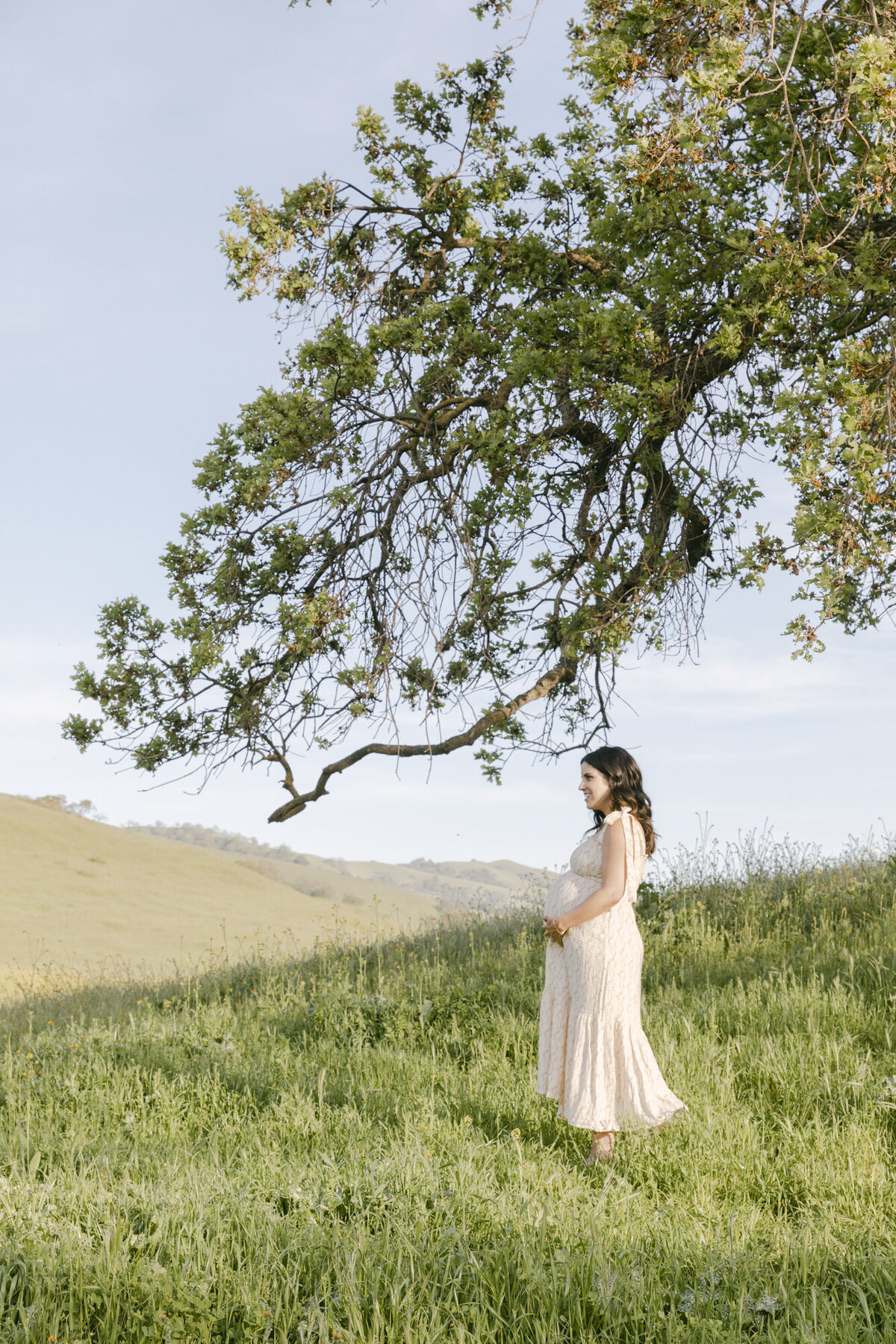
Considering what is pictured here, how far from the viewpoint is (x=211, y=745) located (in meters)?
8.41

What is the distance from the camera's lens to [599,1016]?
503 centimetres

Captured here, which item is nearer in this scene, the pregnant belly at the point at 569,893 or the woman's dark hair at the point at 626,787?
the pregnant belly at the point at 569,893

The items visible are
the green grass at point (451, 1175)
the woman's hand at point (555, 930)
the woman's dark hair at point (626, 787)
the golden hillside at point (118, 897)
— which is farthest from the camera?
the golden hillside at point (118, 897)

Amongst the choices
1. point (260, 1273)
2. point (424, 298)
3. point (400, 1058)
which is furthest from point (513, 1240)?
point (424, 298)

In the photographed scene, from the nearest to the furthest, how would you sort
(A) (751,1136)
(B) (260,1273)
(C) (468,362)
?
(B) (260,1273) → (A) (751,1136) → (C) (468,362)

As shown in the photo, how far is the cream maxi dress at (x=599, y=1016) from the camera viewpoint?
4.93m

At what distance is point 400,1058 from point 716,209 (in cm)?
684

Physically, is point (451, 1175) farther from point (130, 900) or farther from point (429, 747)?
point (130, 900)

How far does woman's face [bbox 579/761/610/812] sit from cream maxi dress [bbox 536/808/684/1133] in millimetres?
121

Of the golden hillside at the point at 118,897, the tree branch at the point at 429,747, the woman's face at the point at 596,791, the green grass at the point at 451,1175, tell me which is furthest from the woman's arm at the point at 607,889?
the golden hillside at the point at 118,897

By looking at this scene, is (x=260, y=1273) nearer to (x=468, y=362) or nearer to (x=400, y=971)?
(x=400, y=971)

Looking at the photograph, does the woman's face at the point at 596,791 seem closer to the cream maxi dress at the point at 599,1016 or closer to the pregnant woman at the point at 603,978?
the pregnant woman at the point at 603,978

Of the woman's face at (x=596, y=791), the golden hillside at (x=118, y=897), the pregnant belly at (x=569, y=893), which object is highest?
the woman's face at (x=596, y=791)

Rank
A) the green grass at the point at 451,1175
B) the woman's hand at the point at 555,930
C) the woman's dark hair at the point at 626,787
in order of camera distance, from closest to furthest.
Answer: the green grass at the point at 451,1175, the woman's hand at the point at 555,930, the woman's dark hair at the point at 626,787
